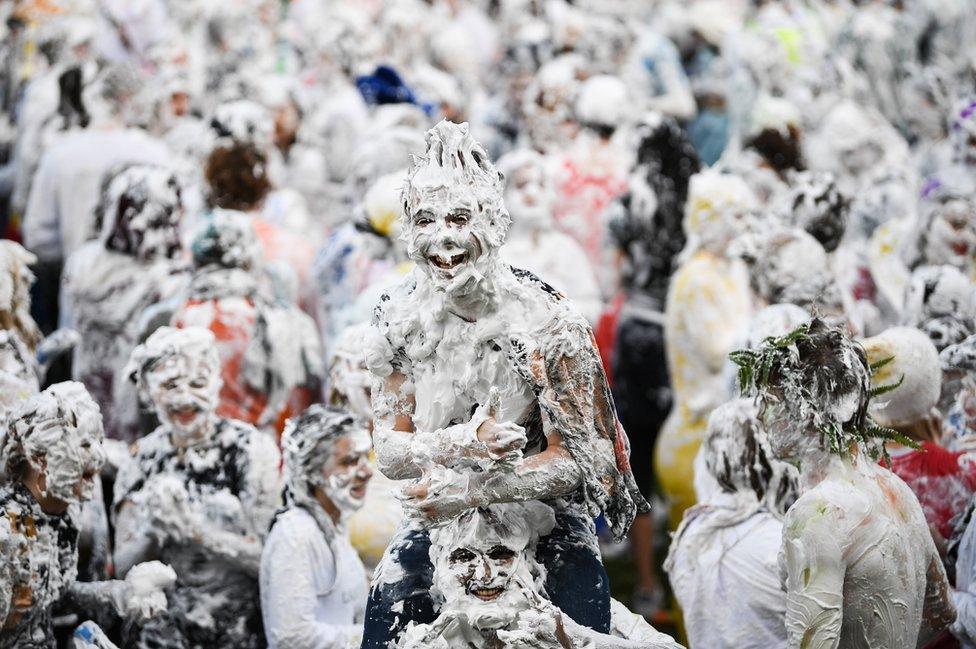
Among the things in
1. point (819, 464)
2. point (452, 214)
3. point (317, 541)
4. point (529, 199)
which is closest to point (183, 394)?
point (317, 541)

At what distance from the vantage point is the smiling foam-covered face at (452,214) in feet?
18.2

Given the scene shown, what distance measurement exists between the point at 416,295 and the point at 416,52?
11.1 meters

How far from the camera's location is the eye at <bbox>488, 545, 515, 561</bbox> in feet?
18.3

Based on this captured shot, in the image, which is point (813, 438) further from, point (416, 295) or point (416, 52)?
point (416, 52)

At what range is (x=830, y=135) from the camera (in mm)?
14219

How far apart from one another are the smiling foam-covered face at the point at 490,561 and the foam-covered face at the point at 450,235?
2.55ft

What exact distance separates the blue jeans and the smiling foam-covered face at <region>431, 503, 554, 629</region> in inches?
2.2

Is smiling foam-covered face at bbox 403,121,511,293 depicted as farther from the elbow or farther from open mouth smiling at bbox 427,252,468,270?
the elbow

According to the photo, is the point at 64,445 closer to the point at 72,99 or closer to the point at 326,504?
the point at 326,504

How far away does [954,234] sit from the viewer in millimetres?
10086

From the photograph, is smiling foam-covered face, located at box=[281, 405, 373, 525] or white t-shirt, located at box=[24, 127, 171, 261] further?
white t-shirt, located at box=[24, 127, 171, 261]

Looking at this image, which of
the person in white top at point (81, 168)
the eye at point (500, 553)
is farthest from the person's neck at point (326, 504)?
the person in white top at point (81, 168)

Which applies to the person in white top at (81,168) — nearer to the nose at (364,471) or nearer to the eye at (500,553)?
the nose at (364,471)

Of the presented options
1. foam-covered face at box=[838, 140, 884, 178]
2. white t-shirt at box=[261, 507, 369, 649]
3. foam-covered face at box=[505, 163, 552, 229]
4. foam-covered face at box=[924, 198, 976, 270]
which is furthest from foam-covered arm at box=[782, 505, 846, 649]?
foam-covered face at box=[838, 140, 884, 178]
